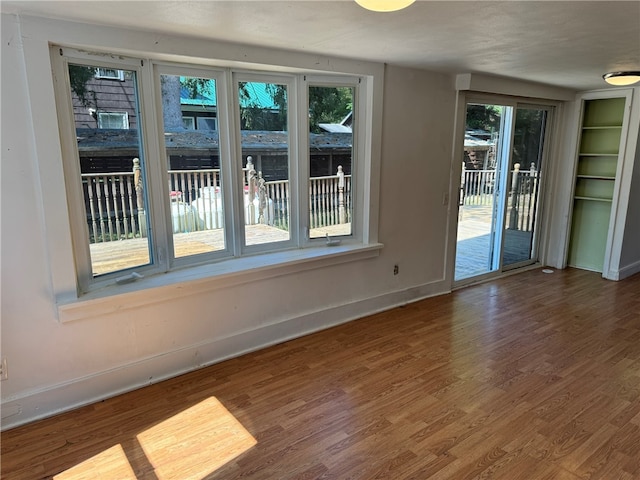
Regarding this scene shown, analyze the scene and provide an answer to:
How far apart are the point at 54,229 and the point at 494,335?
322 centimetres

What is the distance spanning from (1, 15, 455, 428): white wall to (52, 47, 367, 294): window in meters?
0.20

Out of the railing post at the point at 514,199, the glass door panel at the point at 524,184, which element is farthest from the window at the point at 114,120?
the railing post at the point at 514,199

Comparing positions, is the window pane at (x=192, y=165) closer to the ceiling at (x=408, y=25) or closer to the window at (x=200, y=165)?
the window at (x=200, y=165)

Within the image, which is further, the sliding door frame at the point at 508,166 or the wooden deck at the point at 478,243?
the wooden deck at the point at 478,243

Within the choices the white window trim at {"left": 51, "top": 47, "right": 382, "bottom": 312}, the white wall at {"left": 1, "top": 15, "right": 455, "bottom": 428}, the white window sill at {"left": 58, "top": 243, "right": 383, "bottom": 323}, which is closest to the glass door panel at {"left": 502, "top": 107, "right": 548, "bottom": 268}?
the white wall at {"left": 1, "top": 15, "right": 455, "bottom": 428}

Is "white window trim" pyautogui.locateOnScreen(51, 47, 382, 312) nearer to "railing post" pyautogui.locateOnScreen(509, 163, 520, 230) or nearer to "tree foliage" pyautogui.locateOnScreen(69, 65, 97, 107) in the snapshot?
"tree foliage" pyautogui.locateOnScreen(69, 65, 97, 107)

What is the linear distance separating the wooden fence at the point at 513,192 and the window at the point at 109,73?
3210 mm

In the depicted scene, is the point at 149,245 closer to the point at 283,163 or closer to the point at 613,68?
the point at 283,163

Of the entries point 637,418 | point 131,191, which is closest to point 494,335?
point 637,418

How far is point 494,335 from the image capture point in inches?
138

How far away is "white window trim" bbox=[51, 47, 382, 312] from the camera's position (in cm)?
254

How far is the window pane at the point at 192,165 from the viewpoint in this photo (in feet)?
9.50

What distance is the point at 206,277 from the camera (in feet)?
9.48

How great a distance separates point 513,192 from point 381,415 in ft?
11.9
